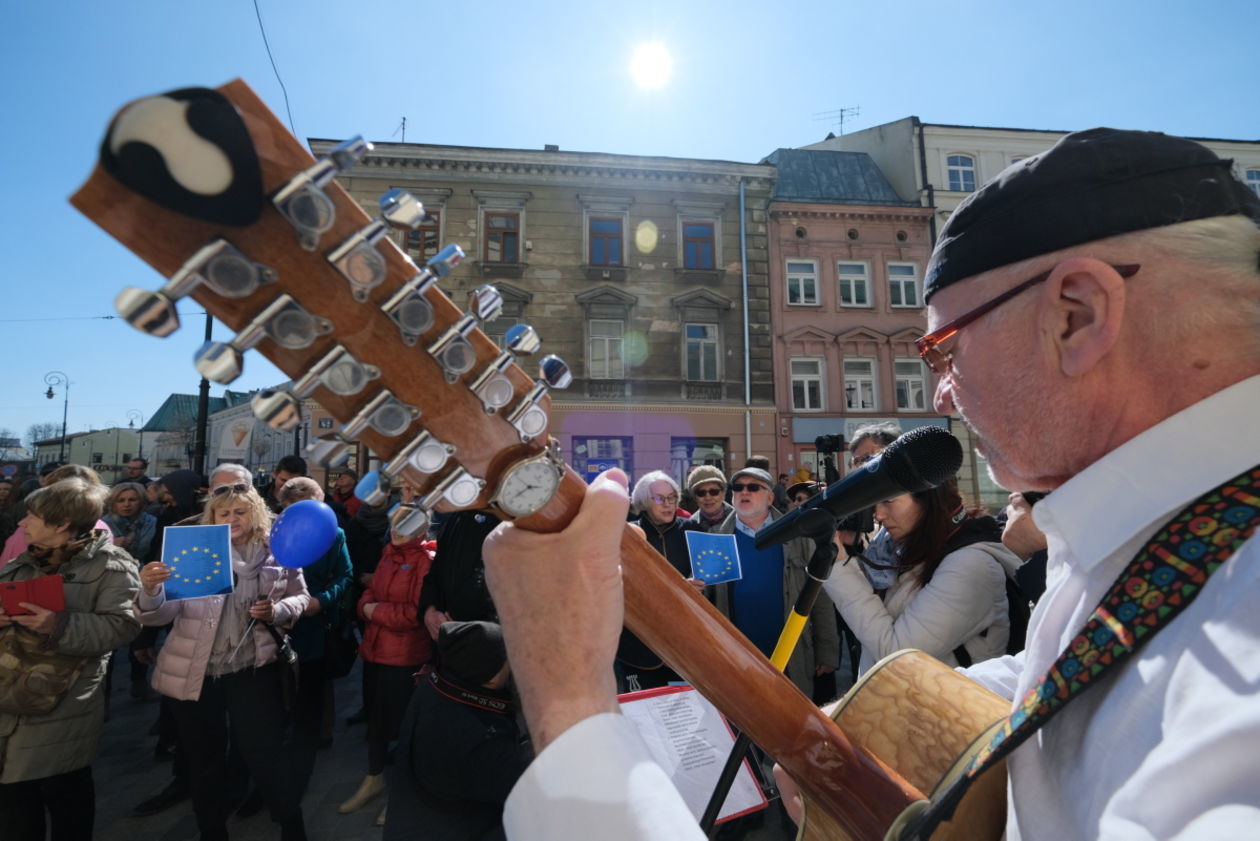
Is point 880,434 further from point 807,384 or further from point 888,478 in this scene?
point 807,384

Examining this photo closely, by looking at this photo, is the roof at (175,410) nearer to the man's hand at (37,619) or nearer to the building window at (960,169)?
the building window at (960,169)

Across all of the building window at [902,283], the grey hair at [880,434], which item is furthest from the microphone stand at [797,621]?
the building window at [902,283]

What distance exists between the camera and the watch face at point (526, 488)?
845 millimetres

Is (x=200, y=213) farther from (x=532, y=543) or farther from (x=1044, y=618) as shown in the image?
(x=1044, y=618)

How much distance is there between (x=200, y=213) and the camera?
0.64 metres

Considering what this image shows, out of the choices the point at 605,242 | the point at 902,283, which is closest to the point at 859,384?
the point at 902,283

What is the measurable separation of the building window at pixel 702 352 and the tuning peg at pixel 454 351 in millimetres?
16854

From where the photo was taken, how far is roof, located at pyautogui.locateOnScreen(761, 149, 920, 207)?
20.2 metres

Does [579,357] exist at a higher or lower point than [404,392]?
higher

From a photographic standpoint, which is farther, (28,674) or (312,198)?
(28,674)

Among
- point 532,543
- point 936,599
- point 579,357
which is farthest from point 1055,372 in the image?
point 579,357

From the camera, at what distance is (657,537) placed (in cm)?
448

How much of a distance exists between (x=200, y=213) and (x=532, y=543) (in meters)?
0.57

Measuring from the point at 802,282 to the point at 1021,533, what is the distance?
16.8 metres
